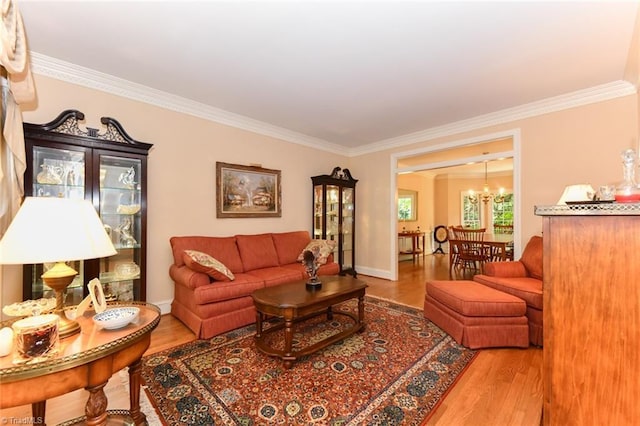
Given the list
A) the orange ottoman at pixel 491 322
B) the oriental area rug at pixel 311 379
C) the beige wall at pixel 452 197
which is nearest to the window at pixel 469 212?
the beige wall at pixel 452 197

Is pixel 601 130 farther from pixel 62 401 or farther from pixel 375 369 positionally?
pixel 62 401

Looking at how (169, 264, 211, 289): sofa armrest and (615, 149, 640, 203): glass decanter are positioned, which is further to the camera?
(169, 264, 211, 289): sofa armrest

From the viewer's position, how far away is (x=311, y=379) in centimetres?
199

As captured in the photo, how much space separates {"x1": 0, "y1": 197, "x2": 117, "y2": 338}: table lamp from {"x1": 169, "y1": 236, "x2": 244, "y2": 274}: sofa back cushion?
6.43 feet

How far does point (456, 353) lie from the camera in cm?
238

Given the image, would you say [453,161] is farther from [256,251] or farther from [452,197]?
[452,197]

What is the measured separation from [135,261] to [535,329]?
410cm

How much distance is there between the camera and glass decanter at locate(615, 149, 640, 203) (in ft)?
3.85

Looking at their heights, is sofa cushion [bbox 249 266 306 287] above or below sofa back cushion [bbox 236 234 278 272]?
below

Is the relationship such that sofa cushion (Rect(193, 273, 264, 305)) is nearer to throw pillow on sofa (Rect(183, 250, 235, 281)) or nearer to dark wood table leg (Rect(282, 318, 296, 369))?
throw pillow on sofa (Rect(183, 250, 235, 281))

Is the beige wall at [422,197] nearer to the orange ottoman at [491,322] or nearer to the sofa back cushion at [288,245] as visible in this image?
the sofa back cushion at [288,245]

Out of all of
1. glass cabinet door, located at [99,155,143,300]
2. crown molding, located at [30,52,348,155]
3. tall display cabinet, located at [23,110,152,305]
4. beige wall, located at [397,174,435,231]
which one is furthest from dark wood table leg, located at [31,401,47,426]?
beige wall, located at [397,174,435,231]

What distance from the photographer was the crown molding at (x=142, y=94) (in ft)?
8.50

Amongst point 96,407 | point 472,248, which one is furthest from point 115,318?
point 472,248
